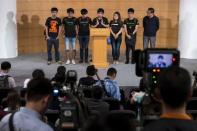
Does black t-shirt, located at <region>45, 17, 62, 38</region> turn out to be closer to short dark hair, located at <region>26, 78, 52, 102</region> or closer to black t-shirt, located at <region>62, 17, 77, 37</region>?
black t-shirt, located at <region>62, 17, 77, 37</region>

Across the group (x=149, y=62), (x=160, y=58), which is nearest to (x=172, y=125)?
(x=149, y=62)

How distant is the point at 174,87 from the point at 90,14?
15.0 metres

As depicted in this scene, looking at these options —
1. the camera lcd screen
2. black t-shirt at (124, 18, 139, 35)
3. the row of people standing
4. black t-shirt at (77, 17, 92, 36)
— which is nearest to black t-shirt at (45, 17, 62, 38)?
the row of people standing

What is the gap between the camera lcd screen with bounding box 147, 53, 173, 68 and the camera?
17.9ft

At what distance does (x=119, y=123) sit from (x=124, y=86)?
32.3ft

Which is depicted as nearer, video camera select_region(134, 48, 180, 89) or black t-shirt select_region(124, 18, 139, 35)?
video camera select_region(134, 48, 180, 89)

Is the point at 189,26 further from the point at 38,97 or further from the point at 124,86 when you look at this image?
the point at 38,97

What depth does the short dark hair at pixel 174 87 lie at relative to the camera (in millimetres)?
2916

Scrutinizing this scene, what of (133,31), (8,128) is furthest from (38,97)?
(133,31)

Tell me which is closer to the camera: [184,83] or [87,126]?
[87,126]

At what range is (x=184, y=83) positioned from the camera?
2.93m

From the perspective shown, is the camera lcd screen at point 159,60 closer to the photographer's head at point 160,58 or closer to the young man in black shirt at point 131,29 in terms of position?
the photographer's head at point 160,58

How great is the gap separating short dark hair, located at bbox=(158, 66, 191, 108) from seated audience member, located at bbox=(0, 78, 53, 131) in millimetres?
1133

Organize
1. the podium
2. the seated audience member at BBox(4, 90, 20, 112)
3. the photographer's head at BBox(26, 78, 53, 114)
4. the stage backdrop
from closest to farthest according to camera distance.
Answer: the photographer's head at BBox(26, 78, 53, 114) → the seated audience member at BBox(4, 90, 20, 112) → the podium → the stage backdrop
